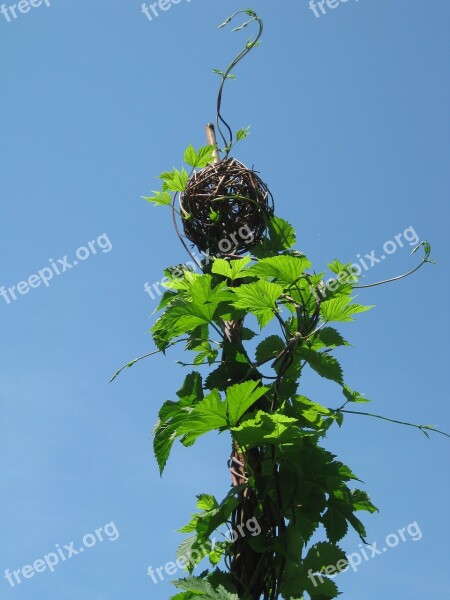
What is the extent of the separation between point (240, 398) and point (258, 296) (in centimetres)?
34

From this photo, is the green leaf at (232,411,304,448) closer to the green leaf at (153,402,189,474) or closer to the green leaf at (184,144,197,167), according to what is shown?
the green leaf at (153,402,189,474)

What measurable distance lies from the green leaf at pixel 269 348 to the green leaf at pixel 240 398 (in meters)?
0.23

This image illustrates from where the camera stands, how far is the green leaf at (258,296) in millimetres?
1961

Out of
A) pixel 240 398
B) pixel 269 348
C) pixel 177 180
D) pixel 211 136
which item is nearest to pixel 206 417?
A: pixel 240 398

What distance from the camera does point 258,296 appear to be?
1.98 metres

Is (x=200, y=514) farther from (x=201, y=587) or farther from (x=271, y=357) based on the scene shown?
(x=271, y=357)

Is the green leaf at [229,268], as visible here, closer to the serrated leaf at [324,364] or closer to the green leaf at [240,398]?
the serrated leaf at [324,364]

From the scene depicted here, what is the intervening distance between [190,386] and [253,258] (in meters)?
0.48

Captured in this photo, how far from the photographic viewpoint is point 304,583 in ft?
5.86

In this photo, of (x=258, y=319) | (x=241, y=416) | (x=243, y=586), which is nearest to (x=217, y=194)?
(x=258, y=319)

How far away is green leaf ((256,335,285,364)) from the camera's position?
2027 millimetres

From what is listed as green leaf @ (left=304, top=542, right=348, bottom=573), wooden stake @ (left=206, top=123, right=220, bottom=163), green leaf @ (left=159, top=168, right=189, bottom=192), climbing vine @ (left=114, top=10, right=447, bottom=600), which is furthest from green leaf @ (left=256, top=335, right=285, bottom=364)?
wooden stake @ (left=206, top=123, right=220, bottom=163)

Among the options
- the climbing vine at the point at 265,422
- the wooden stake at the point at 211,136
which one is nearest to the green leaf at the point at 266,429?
the climbing vine at the point at 265,422

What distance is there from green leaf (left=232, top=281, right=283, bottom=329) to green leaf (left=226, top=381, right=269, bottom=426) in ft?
0.95
